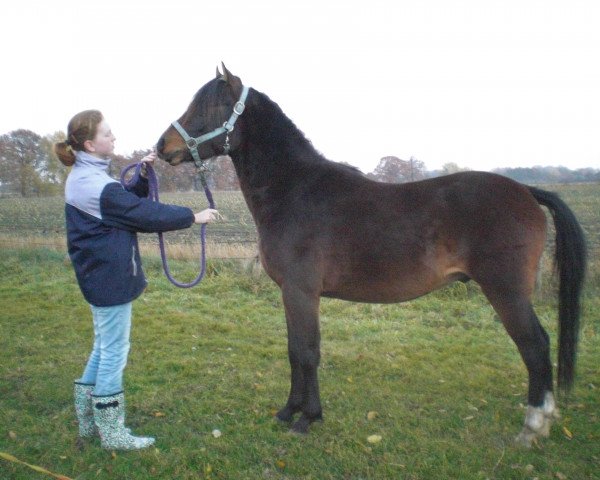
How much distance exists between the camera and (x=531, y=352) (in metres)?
3.25

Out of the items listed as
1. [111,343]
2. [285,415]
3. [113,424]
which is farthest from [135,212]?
[285,415]

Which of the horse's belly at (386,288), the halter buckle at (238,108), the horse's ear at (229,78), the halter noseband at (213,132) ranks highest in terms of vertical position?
the horse's ear at (229,78)

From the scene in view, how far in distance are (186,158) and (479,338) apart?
4.42 m

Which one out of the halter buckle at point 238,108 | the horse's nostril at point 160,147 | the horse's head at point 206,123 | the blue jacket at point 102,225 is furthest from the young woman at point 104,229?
the halter buckle at point 238,108

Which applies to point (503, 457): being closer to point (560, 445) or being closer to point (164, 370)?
point (560, 445)

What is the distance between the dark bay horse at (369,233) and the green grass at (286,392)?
36 centimetres

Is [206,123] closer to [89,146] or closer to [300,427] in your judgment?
[89,146]

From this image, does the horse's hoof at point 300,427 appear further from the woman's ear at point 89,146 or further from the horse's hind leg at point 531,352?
the woman's ear at point 89,146

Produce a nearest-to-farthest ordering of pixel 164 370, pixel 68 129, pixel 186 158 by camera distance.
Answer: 1. pixel 68 129
2. pixel 186 158
3. pixel 164 370

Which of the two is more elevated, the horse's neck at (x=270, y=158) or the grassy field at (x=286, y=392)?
the horse's neck at (x=270, y=158)

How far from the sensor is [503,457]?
3213 mm

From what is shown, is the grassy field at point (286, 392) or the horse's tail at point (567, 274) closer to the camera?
the grassy field at point (286, 392)

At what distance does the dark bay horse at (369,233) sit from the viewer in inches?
127

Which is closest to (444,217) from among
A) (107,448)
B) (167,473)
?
(167,473)
